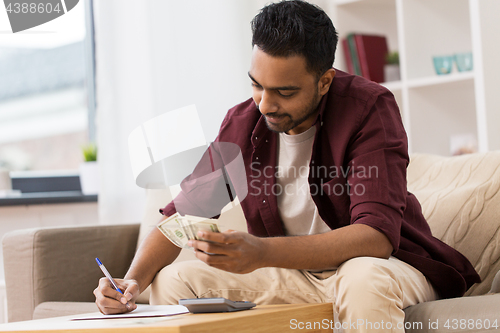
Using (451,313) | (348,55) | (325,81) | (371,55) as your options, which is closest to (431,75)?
(371,55)

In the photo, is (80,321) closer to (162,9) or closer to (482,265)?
(482,265)

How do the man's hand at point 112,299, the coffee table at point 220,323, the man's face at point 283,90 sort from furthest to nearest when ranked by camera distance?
the man's face at point 283,90 → the man's hand at point 112,299 → the coffee table at point 220,323

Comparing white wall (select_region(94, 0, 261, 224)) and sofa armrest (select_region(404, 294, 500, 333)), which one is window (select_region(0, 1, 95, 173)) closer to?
white wall (select_region(94, 0, 261, 224))

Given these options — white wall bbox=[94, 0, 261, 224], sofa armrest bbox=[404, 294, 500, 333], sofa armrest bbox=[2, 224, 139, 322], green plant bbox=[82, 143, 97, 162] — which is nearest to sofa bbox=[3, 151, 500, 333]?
sofa armrest bbox=[2, 224, 139, 322]

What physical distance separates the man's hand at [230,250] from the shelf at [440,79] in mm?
1588

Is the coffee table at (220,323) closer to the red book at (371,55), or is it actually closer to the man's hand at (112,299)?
the man's hand at (112,299)

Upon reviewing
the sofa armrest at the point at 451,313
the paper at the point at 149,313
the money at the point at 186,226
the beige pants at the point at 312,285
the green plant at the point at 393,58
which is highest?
the green plant at the point at 393,58

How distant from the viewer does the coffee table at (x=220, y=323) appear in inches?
32.1

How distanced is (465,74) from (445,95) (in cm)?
27

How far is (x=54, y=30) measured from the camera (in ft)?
9.14

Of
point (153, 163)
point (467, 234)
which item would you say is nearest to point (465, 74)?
point (467, 234)

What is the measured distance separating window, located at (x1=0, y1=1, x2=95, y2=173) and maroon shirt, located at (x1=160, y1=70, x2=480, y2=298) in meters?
1.52

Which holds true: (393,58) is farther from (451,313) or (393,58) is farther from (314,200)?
(451,313)

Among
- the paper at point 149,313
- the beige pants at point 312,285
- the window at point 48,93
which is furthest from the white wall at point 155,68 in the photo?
the paper at point 149,313
